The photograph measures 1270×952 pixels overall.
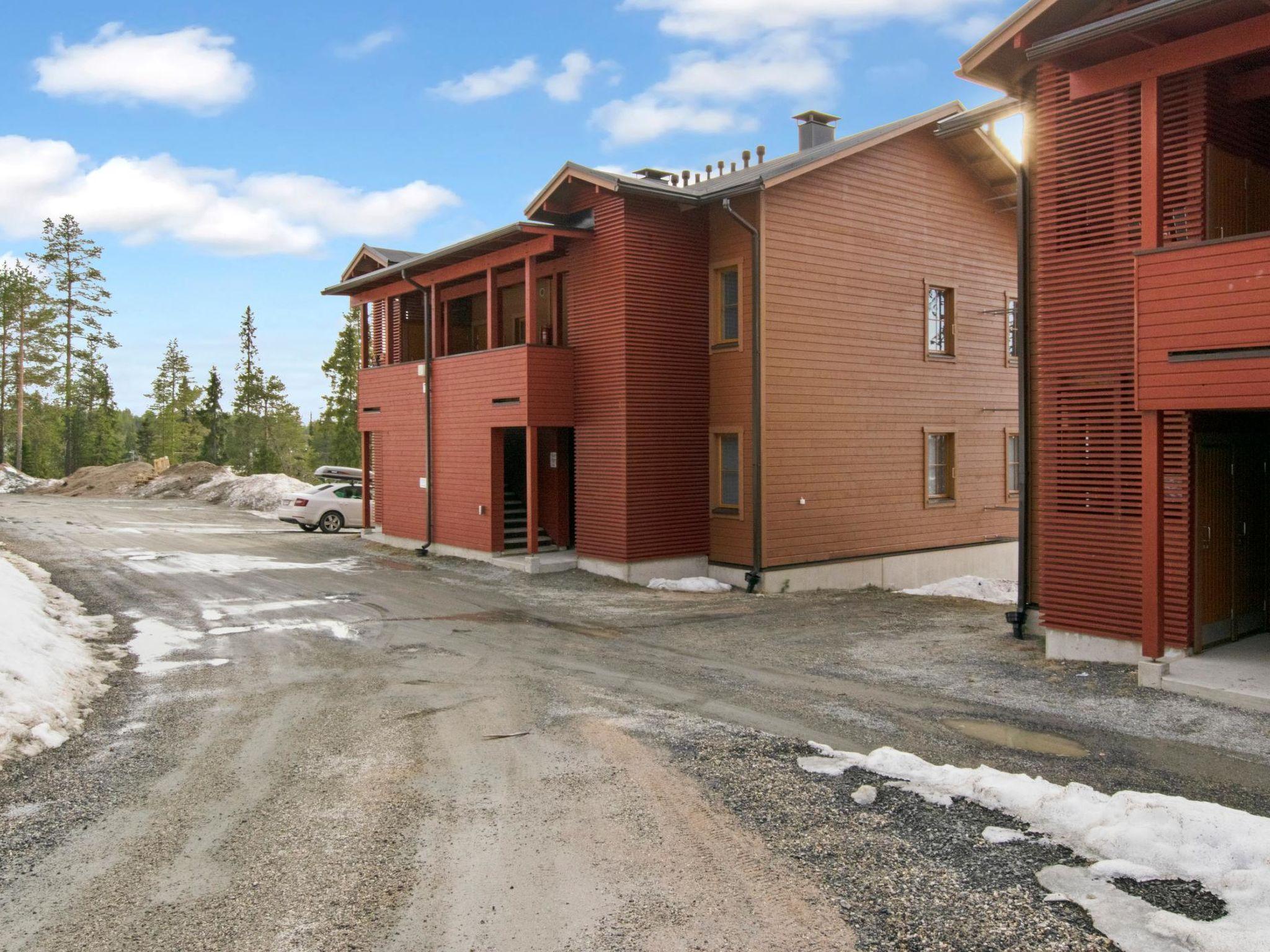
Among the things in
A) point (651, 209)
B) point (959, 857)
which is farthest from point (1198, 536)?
point (651, 209)

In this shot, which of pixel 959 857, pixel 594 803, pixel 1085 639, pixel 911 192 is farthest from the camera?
pixel 911 192

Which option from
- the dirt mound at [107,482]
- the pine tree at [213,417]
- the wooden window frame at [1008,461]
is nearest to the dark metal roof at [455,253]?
the wooden window frame at [1008,461]

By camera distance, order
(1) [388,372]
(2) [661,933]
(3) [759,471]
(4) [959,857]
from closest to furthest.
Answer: (2) [661,933]
(4) [959,857]
(3) [759,471]
(1) [388,372]

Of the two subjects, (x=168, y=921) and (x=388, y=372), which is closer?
(x=168, y=921)

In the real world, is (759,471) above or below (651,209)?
below

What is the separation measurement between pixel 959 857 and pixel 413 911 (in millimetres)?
2829

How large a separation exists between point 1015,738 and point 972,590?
1006cm

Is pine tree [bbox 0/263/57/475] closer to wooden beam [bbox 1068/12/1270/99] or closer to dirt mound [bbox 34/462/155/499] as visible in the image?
dirt mound [bbox 34/462/155/499]

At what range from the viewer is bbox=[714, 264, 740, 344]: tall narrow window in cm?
1694

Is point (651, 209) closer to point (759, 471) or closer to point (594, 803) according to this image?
point (759, 471)

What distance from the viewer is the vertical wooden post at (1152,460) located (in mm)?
8617

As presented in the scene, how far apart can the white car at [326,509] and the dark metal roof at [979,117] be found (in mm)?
19535

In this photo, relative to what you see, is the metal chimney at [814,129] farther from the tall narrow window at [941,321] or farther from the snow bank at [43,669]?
the snow bank at [43,669]

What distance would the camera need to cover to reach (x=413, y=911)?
440 cm
